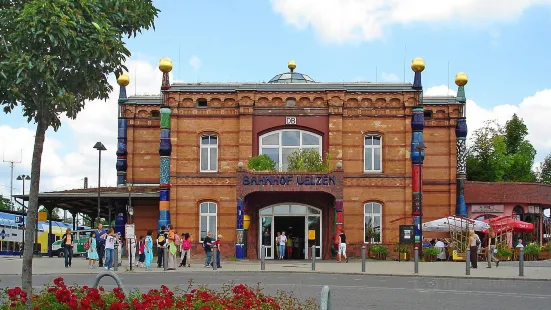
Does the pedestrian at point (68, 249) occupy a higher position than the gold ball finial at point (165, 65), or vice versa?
the gold ball finial at point (165, 65)

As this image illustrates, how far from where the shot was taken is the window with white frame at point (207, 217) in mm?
39125

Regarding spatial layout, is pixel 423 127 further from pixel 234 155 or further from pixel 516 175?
pixel 516 175

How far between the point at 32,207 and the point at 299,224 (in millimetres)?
29079

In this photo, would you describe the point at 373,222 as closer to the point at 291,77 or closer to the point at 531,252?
the point at 531,252

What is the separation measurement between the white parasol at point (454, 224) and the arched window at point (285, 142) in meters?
6.38

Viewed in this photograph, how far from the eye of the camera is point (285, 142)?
129 ft

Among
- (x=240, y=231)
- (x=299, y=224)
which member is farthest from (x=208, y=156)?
(x=299, y=224)

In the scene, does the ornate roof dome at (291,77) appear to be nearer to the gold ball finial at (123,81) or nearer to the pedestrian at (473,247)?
the gold ball finial at (123,81)

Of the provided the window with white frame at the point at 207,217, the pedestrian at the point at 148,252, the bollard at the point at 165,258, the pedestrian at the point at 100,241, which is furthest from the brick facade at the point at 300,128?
the bollard at the point at 165,258

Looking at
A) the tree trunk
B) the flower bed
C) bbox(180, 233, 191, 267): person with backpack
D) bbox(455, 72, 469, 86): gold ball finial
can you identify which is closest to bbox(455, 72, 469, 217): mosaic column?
bbox(455, 72, 469, 86): gold ball finial

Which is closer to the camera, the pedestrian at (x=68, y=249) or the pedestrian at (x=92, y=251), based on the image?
the pedestrian at (x=92, y=251)

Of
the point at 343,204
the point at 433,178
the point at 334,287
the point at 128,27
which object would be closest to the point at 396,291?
the point at 334,287

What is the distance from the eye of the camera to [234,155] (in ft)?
129

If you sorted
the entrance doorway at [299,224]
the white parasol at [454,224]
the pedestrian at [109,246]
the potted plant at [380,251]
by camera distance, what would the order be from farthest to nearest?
the entrance doorway at [299,224]
the potted plant at [380,251]
the white parasol at [454,224]
the pedestrian at [109,246]
